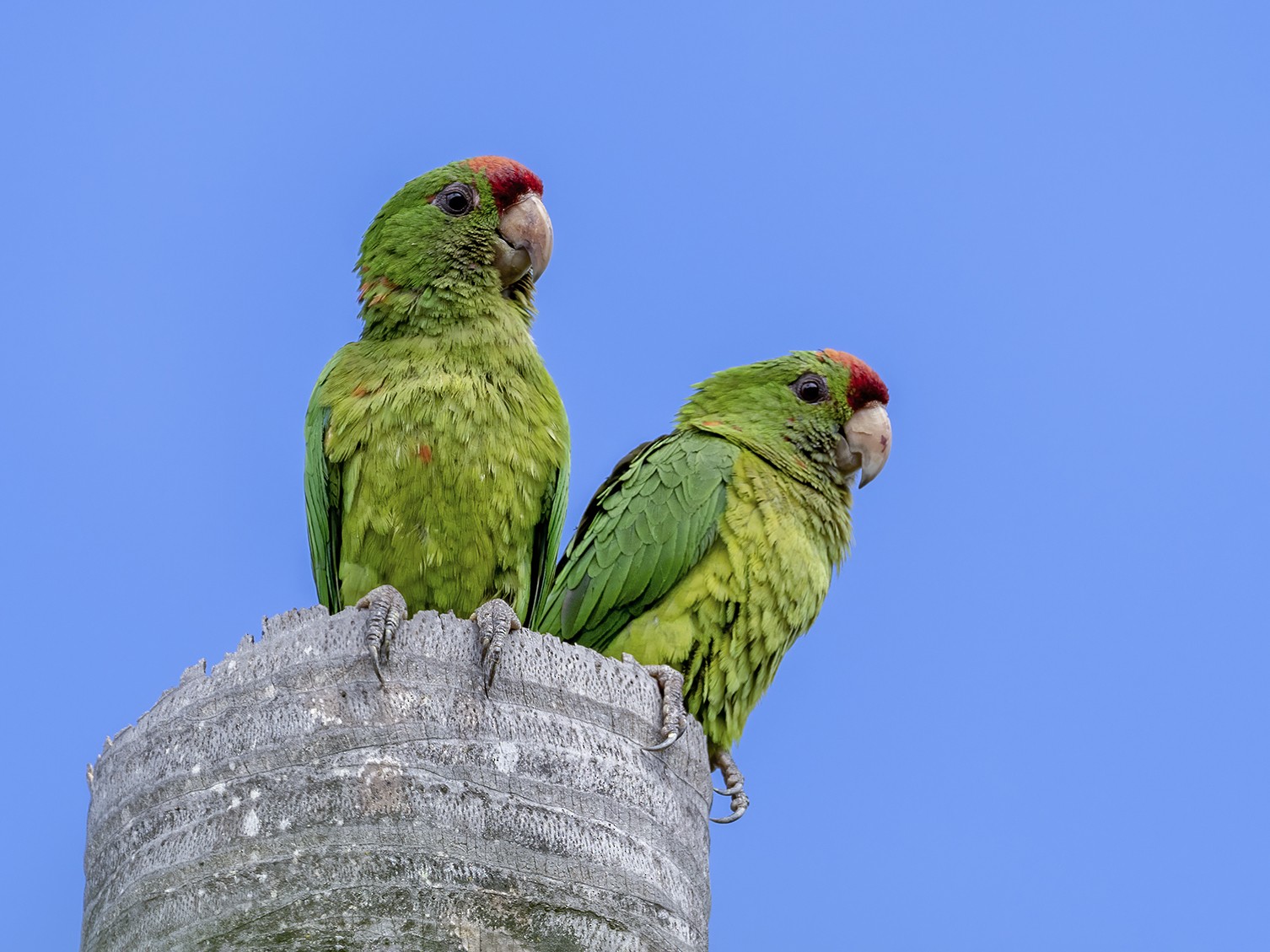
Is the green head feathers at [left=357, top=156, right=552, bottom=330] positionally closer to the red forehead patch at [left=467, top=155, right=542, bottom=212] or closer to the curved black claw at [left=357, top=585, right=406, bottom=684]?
the red forehead patch at [left=467, top=155, right=542, bottom=212]

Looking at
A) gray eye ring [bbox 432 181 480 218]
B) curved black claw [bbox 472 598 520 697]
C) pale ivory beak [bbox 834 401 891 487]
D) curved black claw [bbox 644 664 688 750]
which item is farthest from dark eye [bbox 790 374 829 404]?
curved black claw [bbox 472 598 520 697]

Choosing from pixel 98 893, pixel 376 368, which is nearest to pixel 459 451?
pixel 376 368

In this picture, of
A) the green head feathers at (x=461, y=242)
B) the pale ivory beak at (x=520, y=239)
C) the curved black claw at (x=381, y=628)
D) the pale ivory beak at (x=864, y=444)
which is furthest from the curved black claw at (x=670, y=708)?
the pale ivory beak at (x=864, y=444)

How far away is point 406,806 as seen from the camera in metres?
3.30

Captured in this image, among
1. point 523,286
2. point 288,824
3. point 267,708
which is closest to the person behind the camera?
point 288,824

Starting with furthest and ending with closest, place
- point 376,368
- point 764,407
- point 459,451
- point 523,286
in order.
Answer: point 764,407 → point 523,286 → point 376,368 → point 459,451

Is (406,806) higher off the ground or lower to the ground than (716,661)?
lower

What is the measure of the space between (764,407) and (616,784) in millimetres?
3505

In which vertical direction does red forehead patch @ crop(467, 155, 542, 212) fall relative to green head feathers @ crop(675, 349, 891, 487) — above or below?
above

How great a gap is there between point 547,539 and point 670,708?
6.78 ft

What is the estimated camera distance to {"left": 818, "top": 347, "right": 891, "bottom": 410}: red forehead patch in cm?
688

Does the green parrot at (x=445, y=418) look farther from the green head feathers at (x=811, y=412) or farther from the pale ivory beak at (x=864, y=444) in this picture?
the pale ivory beak at (x=864, y=444)

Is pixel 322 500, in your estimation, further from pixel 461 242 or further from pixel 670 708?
pixel 670 708

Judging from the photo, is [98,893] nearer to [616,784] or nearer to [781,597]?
[616,784]
